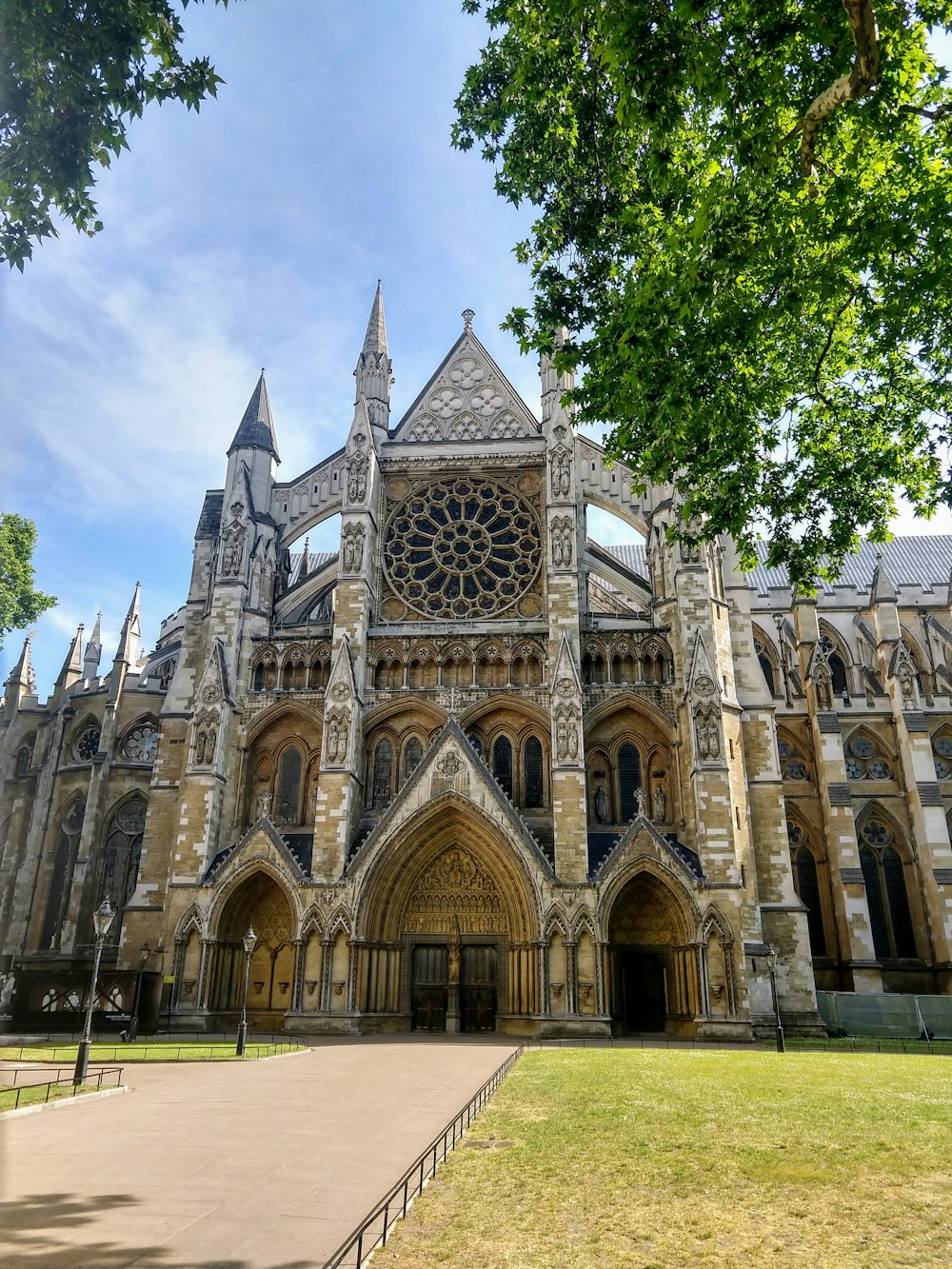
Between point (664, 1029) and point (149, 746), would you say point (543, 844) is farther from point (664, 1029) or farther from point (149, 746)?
point (149, 746)

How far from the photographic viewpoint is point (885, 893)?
36.9 m

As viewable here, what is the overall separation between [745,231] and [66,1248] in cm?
1395

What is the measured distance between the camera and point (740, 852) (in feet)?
89.8

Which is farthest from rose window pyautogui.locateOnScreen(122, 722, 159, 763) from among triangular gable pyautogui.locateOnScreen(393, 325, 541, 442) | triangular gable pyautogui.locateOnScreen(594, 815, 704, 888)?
triangular gable pyautogui.locateOnScreen(594, 815, 704, 888)

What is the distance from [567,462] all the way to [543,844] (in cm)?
1330

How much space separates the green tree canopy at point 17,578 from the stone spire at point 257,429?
29.9 ft

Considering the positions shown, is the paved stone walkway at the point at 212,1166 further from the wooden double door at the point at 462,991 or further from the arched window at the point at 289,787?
the arched window at the point at 289,787

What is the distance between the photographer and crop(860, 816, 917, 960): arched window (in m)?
36.1

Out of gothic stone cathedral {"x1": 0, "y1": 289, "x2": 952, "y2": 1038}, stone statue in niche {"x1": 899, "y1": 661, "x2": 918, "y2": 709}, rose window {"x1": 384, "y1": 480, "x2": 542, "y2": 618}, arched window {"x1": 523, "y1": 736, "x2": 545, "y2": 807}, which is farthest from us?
stone statue in niche {"x1": 899, "y1": 661, "x2": 918, "y2": 709}

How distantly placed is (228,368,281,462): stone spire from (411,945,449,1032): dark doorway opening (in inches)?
787

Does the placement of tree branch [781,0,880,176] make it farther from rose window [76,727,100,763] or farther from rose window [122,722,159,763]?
rose window [76,727,100,763]

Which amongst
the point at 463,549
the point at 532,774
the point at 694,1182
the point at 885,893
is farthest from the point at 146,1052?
the point at 885,893

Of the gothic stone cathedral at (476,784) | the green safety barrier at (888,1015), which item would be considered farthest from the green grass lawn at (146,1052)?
the green safety barrier at (888,1015)

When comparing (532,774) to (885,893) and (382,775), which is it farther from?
(885,893)
